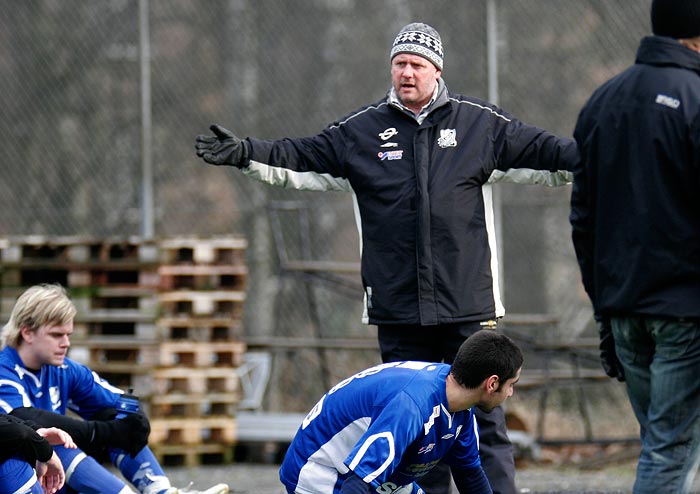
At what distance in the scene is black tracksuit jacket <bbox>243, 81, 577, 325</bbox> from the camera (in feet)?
18.7

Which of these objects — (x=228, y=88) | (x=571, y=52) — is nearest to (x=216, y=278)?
(x=228, y=88)

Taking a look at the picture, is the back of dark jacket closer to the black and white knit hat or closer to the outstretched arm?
the black and white knit hat

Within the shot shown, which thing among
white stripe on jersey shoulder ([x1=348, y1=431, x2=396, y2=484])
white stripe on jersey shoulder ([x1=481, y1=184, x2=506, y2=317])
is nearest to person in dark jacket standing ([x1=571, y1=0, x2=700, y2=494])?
white stripe on jersey shoulder ([x1=348, y1=431, x2=396, y2=484])

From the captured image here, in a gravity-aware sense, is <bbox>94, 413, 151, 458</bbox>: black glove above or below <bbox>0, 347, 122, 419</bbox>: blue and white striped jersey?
below

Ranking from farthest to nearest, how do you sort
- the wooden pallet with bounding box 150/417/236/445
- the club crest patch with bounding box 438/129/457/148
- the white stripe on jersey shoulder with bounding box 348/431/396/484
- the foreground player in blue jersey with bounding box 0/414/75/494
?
the wooden pallet with bounding box 150/417/236/445 < the club crest patch with bounding box 438/129/457/148 < the foreground player in blue jersey with bounding box 0/414/75/494 < the white stripe on jersey shoulder with bounding box 348/431/396/484

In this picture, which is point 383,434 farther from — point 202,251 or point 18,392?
point 202,251

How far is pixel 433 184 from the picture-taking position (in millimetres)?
5734

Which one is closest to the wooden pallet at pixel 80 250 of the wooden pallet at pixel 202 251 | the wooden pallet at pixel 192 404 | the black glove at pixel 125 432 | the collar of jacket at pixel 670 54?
the wooden pallet at pixel 202 251

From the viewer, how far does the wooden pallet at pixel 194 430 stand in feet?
29.4

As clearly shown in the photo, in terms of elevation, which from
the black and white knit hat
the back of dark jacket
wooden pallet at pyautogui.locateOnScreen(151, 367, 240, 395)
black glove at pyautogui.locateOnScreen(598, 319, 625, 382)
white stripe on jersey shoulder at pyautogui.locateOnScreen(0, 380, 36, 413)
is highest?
the black and white knit hat

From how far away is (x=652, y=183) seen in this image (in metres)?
4.31

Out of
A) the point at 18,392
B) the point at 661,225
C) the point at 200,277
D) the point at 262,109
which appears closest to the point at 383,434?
the point at 661,225

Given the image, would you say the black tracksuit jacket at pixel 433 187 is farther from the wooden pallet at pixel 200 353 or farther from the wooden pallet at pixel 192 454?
the wooden pallet at pixel 192 454

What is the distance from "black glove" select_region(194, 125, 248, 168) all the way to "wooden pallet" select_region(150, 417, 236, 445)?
3579 mm
